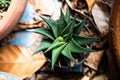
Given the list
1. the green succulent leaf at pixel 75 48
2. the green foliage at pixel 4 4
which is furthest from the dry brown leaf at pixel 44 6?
the green succulent leaf at pixel 75 48

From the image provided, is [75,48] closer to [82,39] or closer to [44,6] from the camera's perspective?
[82,39]

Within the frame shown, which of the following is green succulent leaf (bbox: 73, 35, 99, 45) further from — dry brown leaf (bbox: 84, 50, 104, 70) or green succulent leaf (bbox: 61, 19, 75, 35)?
dry brown leaf (bbox: 84, 50, 104, 70)

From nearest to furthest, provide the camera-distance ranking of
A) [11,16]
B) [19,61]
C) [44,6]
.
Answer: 1. [11,16]
2. [19,61]
3. [44,6]

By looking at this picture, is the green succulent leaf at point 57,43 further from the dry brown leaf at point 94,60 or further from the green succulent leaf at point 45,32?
the dry brown leaf at point 94,60

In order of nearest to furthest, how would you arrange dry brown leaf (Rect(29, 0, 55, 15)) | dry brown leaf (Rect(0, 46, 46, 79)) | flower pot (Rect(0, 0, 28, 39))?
1. flower pot (Rect(0, 0, 28, 39))
2. dry brown leaf (Rect(0, 46, 46, 79))
3. dry brown leaf (Rect(29, 0, 55, 15))

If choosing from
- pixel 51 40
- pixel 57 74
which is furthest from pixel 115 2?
pixel 57 74

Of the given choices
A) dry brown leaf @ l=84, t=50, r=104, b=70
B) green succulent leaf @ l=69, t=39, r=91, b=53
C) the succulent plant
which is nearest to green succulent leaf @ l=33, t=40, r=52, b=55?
the succulent plant

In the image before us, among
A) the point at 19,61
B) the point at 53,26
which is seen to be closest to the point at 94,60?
the point at 53,26
